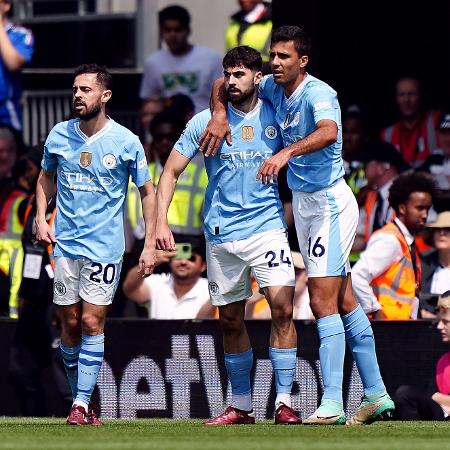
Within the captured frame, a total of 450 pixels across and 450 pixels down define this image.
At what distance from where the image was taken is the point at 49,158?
1095 centimetres

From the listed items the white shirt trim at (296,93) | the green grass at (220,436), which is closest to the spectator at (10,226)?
the green grass at (220,436)

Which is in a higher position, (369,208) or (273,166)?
(273,166)

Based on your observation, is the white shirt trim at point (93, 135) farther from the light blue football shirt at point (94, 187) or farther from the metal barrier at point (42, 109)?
the metal barrier at point (42, 109)

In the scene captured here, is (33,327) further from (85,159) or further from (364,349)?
(364,349)

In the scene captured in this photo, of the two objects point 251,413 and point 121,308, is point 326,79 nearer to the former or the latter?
point 121,308

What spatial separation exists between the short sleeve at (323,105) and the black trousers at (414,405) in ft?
7.98

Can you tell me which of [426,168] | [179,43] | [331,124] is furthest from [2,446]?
[179,43]

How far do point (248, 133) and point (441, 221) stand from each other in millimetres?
2782

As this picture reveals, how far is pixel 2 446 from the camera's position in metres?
8.75

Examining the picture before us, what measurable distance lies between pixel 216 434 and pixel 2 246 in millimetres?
5074

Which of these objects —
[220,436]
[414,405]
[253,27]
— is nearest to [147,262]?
[220,436]

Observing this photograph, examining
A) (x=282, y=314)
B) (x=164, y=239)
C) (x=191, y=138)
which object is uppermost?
(x=191, y=138)

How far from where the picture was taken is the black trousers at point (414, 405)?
38.7 ft

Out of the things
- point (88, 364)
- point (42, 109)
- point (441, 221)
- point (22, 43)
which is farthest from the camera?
point (42, 109)
